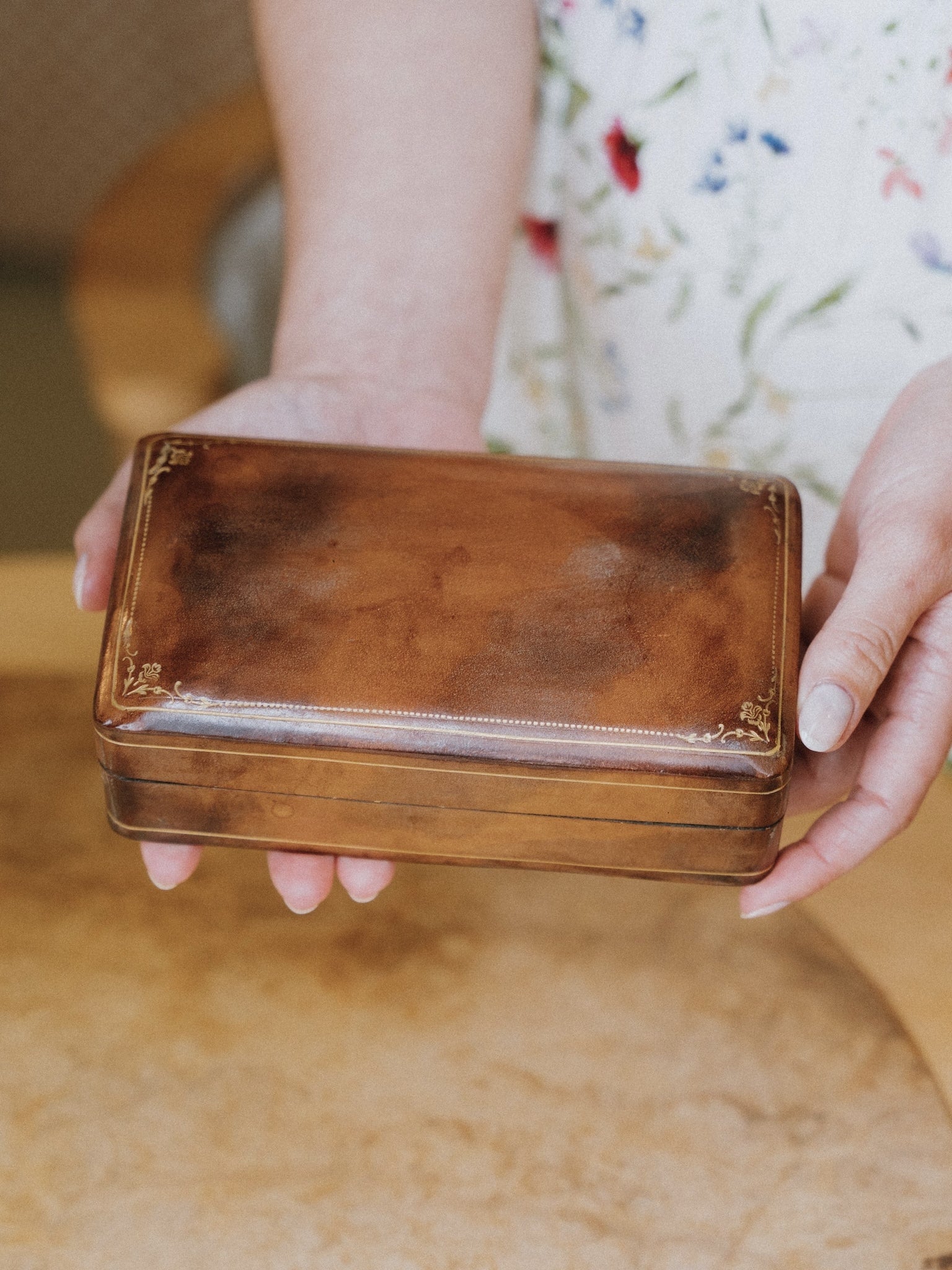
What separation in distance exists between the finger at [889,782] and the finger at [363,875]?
0.26 m

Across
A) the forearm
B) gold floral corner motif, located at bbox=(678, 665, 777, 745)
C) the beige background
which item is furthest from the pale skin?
the beige background

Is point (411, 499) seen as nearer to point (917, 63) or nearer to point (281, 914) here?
point (281, 914)

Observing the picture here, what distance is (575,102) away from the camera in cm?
107

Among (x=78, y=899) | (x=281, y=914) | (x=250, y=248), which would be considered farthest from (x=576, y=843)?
(x=250, y=248)

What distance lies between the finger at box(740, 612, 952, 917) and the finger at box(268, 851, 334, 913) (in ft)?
1.00

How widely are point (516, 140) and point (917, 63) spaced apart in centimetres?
33

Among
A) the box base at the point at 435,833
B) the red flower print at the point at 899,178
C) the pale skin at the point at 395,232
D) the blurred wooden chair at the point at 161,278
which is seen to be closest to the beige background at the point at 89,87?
the blurred wooden chair at the point at 161,278

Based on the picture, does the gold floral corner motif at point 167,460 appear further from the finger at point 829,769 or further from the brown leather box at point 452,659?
the finger at point 829,769

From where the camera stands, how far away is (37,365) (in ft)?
9.71

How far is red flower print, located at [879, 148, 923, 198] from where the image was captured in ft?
3.11

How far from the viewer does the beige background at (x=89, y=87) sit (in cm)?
279

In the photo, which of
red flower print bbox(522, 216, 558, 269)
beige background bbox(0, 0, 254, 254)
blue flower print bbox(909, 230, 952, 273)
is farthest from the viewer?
beige background bbox(0, 0, 254, 254)

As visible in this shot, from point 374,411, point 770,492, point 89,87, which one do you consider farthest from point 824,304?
point 89,87

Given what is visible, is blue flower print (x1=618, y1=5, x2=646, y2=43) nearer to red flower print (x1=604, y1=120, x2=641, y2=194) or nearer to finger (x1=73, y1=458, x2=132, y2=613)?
red flower print (x1=604, y1=120, x2=641, y2=194)
